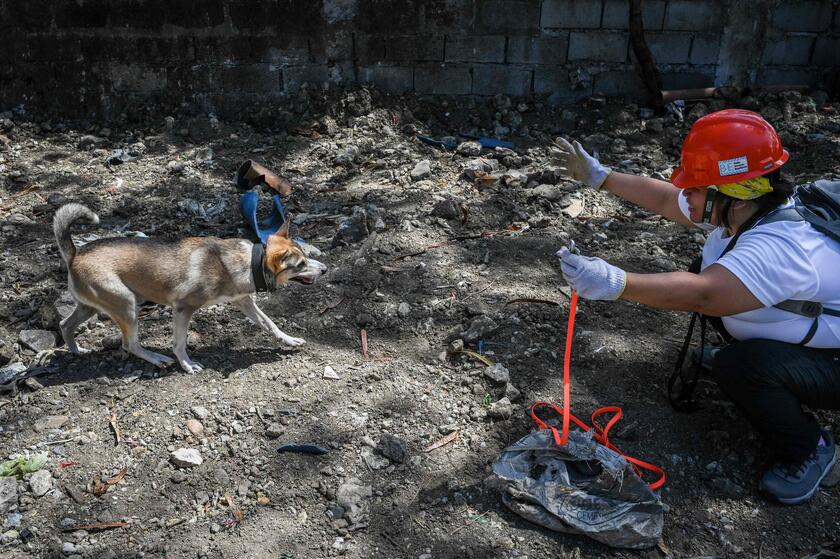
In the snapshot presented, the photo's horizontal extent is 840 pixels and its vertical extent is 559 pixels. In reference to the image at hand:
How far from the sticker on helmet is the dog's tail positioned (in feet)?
10.7

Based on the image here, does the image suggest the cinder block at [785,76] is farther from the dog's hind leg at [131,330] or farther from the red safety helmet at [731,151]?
the dog's hind leg at [131,330]

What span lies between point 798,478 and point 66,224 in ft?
13.2

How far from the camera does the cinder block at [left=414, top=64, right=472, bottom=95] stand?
7316 millimetres

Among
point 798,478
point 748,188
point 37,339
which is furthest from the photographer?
point 37,339

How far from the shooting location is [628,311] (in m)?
4.41

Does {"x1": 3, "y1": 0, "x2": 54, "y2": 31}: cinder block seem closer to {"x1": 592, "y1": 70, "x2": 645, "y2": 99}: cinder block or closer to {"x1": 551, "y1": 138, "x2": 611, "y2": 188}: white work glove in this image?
{"x1": 592, "y1": 70, "x2": 645, "y2": 99}: cinder block

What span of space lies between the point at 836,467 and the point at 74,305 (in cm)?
447

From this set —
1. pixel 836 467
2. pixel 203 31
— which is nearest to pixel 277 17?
pixel 203 31

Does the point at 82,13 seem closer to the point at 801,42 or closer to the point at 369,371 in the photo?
the point at 369,371

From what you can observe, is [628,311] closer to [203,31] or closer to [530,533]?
[530,533]

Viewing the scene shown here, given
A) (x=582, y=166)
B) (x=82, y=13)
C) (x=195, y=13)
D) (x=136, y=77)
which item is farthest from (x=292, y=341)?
(x=82, y=13)

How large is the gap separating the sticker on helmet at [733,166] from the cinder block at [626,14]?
4.72 metres

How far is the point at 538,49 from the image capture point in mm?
7234

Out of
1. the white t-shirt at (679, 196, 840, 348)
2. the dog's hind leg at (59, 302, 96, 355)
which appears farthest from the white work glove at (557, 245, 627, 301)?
the dog's hind leg at (59, 302, 96, 355)
